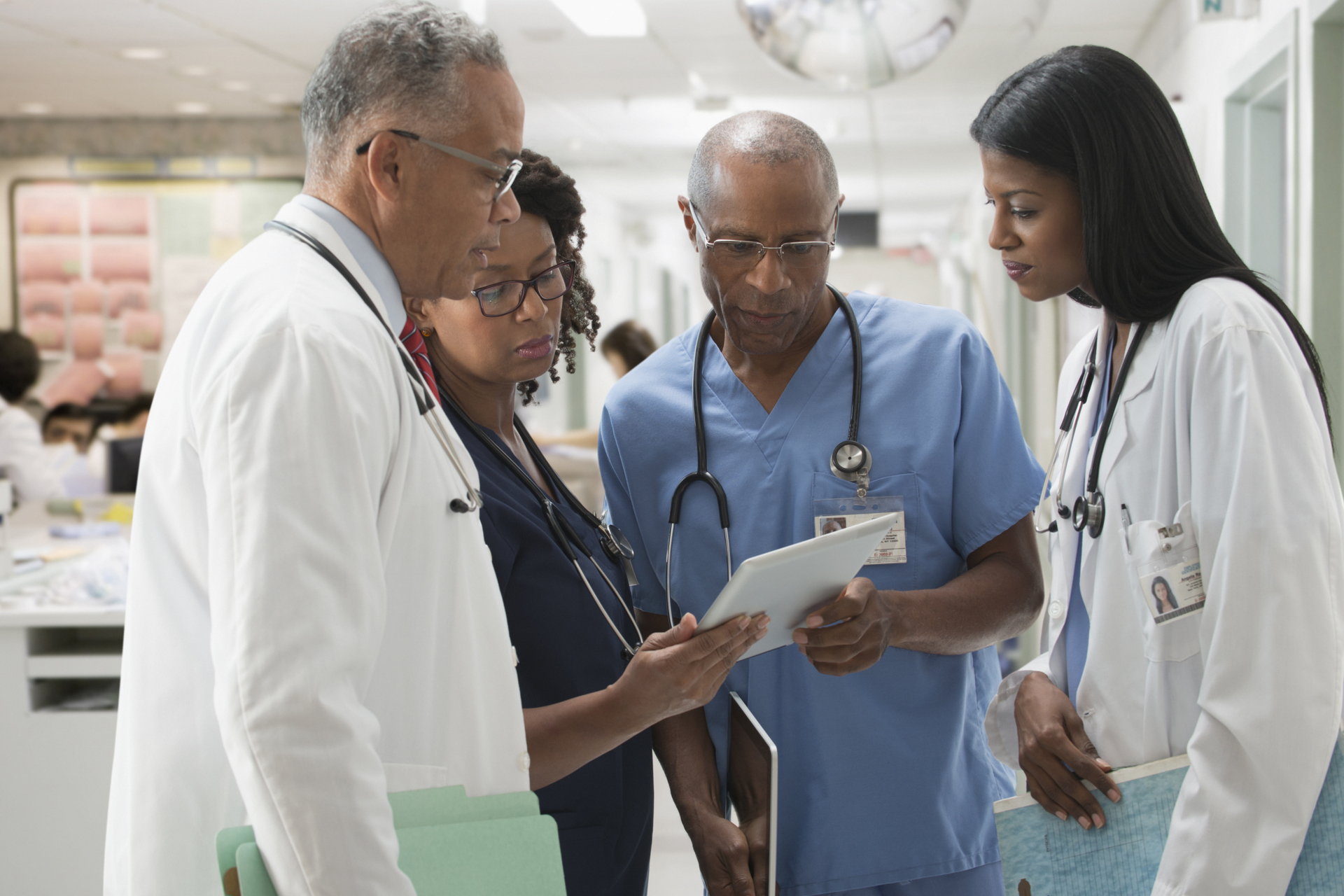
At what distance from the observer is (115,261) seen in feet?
20.7

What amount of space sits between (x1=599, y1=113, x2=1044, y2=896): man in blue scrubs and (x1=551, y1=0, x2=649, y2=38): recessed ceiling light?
2823 mm

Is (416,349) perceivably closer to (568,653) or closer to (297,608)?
(568,653)

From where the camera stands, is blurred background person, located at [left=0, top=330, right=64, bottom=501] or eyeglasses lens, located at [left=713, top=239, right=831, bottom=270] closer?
eyeglasses lens, located at [left=713, top=239, right=831, bottom=270]

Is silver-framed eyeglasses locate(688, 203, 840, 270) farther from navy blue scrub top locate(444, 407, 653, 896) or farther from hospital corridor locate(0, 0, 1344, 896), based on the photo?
navy blue scrub top locate(444, 407, 653, 896)

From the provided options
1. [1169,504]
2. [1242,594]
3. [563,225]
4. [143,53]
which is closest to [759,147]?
[563,225]

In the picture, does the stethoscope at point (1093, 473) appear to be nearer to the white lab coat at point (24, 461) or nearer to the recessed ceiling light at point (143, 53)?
Result: the recessed ceiling light at point (143, 53)

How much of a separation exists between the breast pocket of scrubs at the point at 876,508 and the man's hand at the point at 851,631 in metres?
0.11

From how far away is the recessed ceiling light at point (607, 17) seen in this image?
3967 mm

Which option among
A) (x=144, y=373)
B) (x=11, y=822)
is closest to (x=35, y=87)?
(x=144, y=373)

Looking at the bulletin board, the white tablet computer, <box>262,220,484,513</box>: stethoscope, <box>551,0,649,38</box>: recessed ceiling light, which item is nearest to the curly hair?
<box>262,220,484,513</box>: stethoscope

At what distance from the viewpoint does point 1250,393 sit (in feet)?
3.13

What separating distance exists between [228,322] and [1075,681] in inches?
39.2

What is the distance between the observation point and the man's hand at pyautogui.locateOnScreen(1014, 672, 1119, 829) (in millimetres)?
1096

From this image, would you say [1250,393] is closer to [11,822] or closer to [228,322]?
[228,322]
